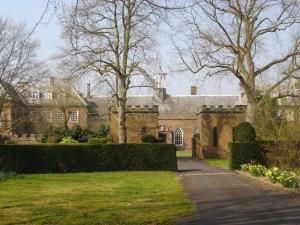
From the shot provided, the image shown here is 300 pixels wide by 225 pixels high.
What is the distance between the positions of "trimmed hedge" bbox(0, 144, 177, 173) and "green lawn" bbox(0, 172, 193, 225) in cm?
930

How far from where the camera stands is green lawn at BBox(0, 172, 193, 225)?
11.0m

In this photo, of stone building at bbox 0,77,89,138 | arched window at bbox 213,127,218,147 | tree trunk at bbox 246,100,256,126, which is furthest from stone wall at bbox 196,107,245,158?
stone building at bbox 0,77,89,138

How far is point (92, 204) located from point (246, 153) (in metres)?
17.2

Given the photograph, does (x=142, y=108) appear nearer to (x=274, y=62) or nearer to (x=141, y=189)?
(x=274, y=62)

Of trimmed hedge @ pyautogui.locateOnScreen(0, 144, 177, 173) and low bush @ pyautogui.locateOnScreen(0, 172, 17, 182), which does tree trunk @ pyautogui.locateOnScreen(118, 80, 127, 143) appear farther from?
low bush @ pyautogui.locateOnScreen(0, 172, 17, 182)

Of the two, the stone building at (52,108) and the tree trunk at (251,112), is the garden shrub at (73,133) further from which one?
the tree trunk at (251,112)

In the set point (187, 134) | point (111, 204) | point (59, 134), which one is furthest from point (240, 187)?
point (187, 134)

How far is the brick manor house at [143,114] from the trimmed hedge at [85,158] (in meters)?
9.46

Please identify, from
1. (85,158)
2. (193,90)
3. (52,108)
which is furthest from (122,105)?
(193,90)

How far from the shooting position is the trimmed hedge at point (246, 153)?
2909 cm

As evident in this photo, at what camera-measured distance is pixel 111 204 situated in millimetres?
13500

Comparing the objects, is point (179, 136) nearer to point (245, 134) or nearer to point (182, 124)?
point (182, 124)

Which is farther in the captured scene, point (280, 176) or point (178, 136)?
point (178, 136)

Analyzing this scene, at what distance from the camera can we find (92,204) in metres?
13.6
